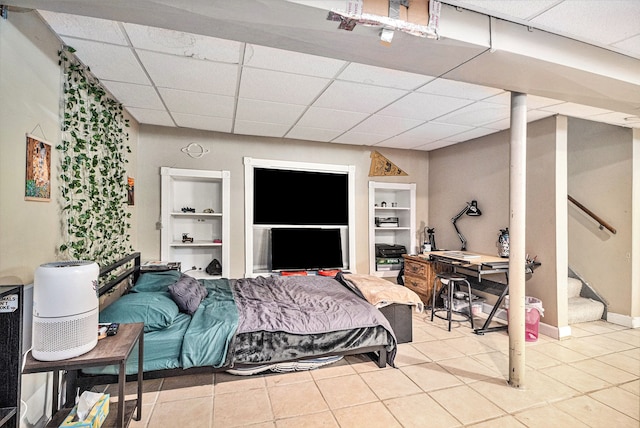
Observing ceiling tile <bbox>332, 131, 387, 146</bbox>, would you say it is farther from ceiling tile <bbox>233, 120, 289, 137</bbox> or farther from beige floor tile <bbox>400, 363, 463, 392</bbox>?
beige floor tile <bbox>400, 363, 463, 392</bbox>

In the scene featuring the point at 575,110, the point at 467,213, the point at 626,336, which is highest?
the point at 575,110

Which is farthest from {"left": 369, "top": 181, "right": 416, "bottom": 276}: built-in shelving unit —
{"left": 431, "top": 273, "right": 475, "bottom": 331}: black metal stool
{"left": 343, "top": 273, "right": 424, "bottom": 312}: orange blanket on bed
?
{"left": 343, "top": 273, "right": 424, "bottom": 312}: orange blanket on bed

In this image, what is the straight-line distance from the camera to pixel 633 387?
98.2 inches

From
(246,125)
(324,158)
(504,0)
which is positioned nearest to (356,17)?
(504,0)

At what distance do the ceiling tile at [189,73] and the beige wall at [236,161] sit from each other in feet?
5.18

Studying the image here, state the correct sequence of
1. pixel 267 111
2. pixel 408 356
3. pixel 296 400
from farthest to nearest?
pixel 267 111, pixel 408 356, pixel 296 400

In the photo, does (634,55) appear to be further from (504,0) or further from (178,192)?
(178,192)

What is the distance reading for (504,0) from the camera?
5.48 ft

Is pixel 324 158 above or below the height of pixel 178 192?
above

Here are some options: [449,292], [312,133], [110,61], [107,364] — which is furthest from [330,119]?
[107,364]

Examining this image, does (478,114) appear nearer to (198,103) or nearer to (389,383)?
(389,383)

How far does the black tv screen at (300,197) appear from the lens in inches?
184

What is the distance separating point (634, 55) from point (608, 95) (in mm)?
325

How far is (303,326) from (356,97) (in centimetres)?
217
